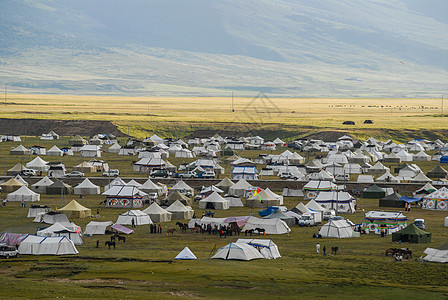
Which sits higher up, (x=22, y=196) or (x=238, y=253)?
(x=22, y=196)

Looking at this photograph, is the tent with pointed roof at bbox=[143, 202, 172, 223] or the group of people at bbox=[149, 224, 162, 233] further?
the tent with pointed roof at bbox=[143, 202, 172, 223]

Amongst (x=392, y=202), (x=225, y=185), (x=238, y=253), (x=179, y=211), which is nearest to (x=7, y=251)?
(x=238, y=253)

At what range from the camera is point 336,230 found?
202 ft

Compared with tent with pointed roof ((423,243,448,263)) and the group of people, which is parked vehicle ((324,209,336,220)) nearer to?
the group of people

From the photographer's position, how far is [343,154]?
12569cm

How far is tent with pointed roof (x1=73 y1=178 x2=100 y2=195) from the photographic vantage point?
3529 inches

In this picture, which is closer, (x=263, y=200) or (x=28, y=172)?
(x=263, y=200)

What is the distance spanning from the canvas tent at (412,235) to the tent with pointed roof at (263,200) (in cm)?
2301

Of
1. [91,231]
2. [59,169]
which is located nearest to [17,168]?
[59,169]

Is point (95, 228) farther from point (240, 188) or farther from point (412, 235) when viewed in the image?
point (240, 188)

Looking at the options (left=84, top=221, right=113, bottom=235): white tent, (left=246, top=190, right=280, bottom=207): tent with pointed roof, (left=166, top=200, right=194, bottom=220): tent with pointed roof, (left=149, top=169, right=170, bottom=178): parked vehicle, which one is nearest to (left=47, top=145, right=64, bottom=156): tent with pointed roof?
(left=149, top=169, right=170, bottom=178): parked vehicle

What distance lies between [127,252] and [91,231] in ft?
32.5

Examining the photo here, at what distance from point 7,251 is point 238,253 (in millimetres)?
14630

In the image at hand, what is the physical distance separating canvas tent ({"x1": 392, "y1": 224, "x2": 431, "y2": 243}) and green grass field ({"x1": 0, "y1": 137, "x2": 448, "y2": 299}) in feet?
2.07
